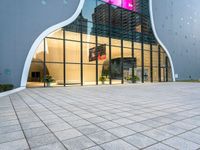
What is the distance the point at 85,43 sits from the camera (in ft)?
62.7

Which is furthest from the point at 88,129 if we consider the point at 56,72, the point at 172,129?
the point at 56,72

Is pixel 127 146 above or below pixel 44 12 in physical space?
below

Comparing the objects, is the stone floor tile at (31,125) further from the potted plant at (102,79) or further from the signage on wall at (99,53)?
the potted plant at (102,79)

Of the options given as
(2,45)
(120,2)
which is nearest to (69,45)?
(2,45)

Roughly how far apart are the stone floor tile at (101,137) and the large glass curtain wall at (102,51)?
13.2m

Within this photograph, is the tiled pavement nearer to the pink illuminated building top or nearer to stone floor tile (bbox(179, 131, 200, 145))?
stone floor tile (bbox(179, 131, 200, 145))

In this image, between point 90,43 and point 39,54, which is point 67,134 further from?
point 90,43

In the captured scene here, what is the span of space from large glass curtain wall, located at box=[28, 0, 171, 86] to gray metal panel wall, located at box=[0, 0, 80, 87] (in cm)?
135

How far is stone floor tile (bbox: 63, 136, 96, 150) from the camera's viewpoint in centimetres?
312

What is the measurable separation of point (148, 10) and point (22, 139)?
26175mm

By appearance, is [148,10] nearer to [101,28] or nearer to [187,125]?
[101,28]

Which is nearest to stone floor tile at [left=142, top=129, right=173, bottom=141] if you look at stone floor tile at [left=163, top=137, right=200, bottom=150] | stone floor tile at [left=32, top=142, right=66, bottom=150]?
stone floor tile at [left=163, top=137, right=200, bottom=150]

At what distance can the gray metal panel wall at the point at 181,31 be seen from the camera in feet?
85.6

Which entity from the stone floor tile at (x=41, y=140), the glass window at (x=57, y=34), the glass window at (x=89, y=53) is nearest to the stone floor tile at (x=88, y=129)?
the stone floor tile at (x=41, y=140)
